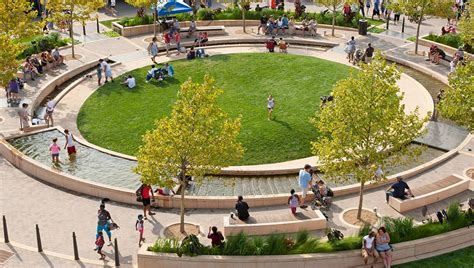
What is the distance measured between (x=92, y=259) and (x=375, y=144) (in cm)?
989

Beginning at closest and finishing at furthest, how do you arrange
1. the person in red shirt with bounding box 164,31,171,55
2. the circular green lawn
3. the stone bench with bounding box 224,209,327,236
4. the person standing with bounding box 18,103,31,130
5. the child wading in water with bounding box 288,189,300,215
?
the stone bench with bounding box 224,209,327,236 → the child wading in water with bounding box 288,189,300,215 → the circular green lawn → the person standing with bounding box 18,103,31,130 → the person in red shirt with bounding box 164,31,171,55

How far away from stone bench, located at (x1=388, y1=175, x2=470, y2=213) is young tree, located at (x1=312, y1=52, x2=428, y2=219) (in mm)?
2219

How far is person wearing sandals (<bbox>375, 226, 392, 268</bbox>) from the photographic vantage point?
20.4 metres

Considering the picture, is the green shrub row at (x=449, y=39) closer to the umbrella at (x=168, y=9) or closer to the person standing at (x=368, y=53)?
the person standing at (x=368, y=53)

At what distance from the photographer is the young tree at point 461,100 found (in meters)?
25.4

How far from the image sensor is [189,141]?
20.8m

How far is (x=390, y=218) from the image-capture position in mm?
21859

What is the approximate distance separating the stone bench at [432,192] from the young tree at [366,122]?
7.28ft

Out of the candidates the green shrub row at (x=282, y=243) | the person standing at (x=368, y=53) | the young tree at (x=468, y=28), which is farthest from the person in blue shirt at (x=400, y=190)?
the young tree at (x=468, y=28)

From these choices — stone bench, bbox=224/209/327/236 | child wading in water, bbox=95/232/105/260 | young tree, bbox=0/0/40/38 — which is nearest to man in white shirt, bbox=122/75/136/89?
young tree, bbox=0/0/40/38

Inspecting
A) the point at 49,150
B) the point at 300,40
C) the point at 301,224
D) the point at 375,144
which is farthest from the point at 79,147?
the point at 300,40

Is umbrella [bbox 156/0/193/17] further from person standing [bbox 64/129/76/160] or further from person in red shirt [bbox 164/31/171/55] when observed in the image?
person standing [bbox 64/129/76/160]

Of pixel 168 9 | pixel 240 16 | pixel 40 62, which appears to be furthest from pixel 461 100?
pixel 240 16

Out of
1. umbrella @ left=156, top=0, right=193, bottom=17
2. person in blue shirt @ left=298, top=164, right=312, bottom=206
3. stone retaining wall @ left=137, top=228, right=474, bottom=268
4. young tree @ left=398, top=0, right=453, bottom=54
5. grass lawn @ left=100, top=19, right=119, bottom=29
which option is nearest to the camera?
stone retaining wall @ left=137, top=228, right=474, bottom=268
